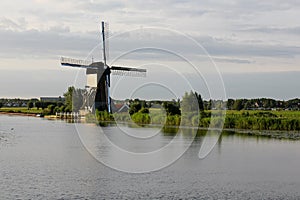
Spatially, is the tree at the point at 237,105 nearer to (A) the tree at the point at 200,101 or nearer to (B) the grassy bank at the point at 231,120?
(B) the grassy bank at the point at 231,120

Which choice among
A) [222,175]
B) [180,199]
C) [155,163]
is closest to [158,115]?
[155,163]

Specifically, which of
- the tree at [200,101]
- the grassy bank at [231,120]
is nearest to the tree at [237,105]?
the grassy bank at [231,120]

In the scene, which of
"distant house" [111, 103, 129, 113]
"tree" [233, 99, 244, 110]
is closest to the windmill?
"distant house" [111, 103, 129, 113]

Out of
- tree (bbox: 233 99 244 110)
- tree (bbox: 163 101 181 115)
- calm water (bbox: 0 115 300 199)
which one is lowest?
calm water (bbox: 0 115 300 199)

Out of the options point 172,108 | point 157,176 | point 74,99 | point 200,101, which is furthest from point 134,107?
point 157,176

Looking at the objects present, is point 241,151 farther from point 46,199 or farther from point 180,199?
point 46,199

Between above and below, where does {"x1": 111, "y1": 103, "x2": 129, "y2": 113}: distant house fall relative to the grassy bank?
above

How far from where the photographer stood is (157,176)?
14570 millimetres

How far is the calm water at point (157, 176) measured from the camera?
39.7 feet

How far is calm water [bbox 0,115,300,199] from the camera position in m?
12.1

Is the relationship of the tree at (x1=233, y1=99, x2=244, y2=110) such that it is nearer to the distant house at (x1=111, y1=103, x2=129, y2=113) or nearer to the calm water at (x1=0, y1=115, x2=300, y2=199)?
the distant house at (x1=111, y1=103, x2=129, y2=113)

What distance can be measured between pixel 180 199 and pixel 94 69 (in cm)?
3414

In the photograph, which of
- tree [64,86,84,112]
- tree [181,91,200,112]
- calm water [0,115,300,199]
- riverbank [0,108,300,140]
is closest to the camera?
calm water [0,115,300,199]

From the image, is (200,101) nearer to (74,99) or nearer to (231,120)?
(231,120)
